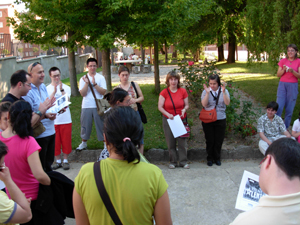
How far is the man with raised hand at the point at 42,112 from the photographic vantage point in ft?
13.0

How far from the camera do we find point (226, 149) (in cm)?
581

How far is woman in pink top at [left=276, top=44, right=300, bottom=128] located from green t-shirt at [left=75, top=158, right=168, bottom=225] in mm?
5530

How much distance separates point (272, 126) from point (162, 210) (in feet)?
13.9

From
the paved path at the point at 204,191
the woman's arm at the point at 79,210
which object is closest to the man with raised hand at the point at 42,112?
the paved path at the point at 204,191

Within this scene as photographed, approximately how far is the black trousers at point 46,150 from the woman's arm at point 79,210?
7.52 ft

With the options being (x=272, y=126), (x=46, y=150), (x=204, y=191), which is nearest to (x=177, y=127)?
(x=204, y=191)

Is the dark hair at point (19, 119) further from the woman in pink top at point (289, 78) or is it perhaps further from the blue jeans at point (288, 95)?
the blue jeans at point (288, 95)

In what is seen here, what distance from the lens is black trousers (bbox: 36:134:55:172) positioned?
Result: 3.99 metres

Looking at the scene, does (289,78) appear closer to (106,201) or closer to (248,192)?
(248,192)

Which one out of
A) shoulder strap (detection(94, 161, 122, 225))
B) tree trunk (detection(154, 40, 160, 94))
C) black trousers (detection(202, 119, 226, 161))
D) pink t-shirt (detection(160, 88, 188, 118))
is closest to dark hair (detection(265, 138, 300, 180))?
shoulder strap (detection(94, 161, 122, 225))

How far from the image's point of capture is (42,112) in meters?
3.84

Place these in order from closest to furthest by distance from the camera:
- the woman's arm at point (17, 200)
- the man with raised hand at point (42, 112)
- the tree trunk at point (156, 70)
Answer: the woman's arm at point (17, 200), the man with raised hand at point (42, 112), the tree trunk at point (156, 70)

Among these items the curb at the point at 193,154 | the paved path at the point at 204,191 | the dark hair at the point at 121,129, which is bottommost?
the paved path at the point at 204,191

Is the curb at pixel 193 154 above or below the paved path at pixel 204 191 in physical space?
above
